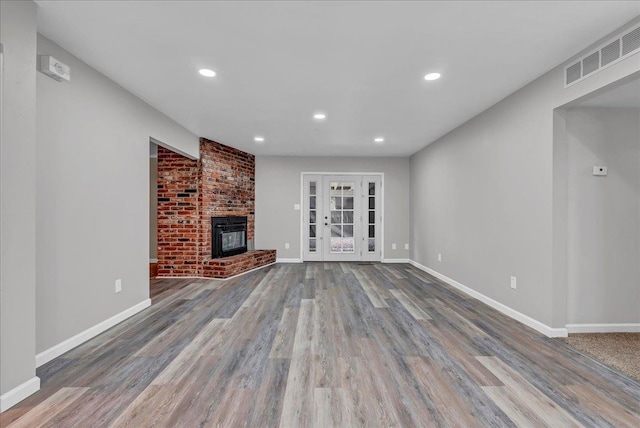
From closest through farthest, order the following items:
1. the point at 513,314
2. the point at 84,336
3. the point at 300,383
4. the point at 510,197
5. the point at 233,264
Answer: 1. the point at 300,383
2. the point at 84,336
3. the point at 513,314
4. the point at 510,197
5. the point at 233,264

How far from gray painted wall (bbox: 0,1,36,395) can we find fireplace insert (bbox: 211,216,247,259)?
3377 millimetres

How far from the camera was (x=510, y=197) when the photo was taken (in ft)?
10.4

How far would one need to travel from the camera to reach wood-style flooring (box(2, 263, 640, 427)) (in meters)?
1.58

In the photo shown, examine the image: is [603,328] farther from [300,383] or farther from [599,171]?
[300,383]

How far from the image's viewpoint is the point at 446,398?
1.73m

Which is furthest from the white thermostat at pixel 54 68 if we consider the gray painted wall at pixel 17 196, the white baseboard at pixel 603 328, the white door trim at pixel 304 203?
the white baseboard at pixel 603 328

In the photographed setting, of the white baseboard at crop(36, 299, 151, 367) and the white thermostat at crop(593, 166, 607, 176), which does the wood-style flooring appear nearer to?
the white baseboard at crop(36, 299, 151, 367)

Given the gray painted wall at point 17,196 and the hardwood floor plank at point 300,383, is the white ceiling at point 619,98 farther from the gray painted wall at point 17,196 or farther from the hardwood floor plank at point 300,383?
the gray painted wall at point 17,196

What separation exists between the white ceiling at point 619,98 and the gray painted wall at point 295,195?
3.95m

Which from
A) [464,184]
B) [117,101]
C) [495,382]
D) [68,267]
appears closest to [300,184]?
[464,184]

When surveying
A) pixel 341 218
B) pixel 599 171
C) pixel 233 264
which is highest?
pixel 599 171

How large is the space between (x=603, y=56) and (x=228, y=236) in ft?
17.8

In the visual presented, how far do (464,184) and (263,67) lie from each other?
3167 mm

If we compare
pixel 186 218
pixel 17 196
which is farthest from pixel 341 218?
pixel 17 196
